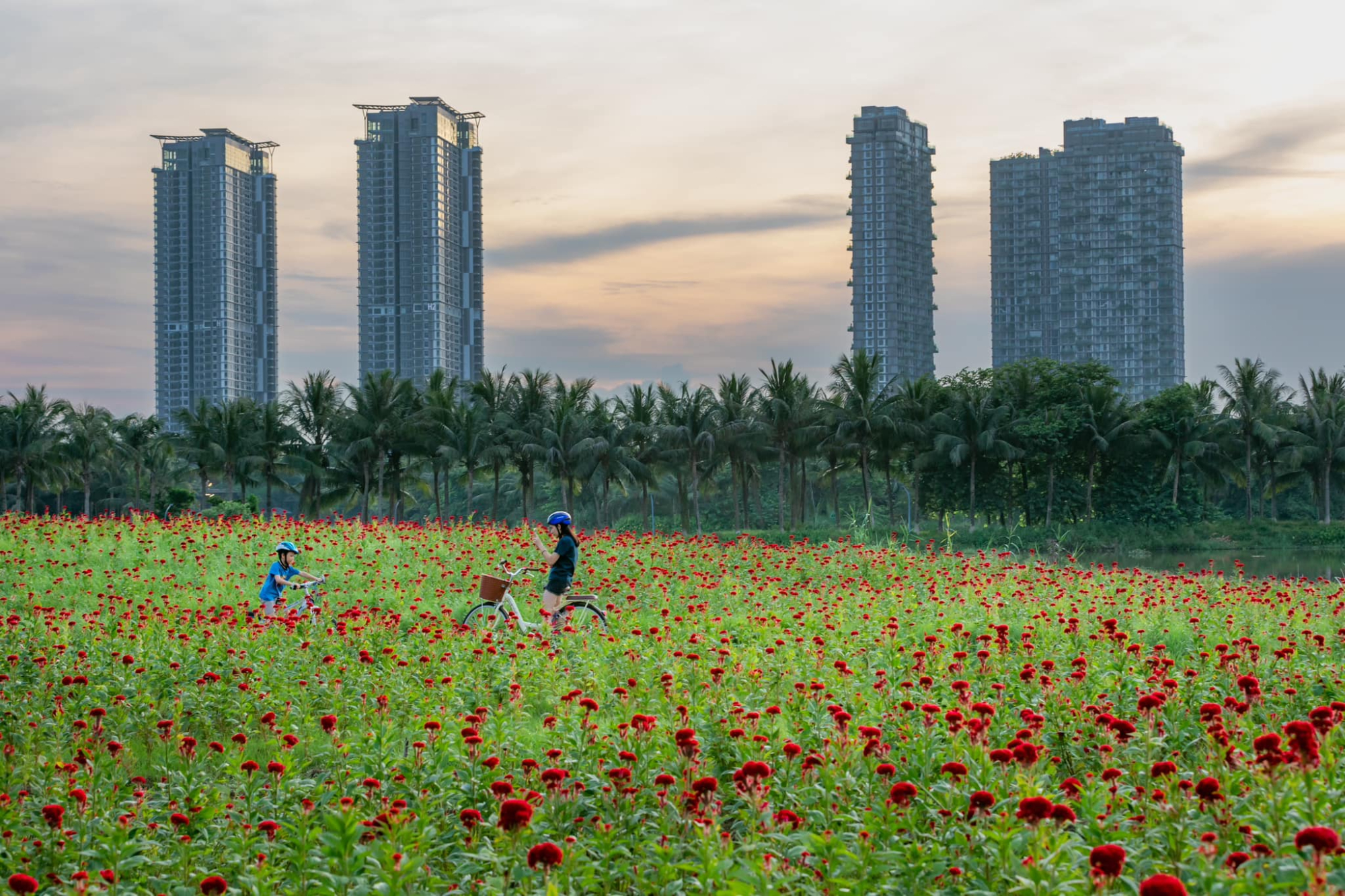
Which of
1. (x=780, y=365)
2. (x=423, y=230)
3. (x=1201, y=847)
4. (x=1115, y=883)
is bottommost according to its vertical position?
(x=1115, y=883)

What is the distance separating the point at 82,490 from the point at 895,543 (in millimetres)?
64084

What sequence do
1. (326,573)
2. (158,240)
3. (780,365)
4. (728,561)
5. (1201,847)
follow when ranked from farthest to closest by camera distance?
(158,240)
(780,365)
(728,561)
(326,573)
(1201,847)

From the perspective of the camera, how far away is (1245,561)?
42.6 meters

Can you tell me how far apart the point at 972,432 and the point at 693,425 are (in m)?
12.5

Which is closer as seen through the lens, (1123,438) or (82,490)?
(1123,438)

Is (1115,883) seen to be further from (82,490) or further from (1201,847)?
(82,490)

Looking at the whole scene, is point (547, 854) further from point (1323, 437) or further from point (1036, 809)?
point (1323, 437)

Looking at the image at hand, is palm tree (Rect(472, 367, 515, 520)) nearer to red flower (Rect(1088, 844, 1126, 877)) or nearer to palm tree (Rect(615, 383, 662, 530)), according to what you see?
palm tree (Rect(615, 383, 662, 530))

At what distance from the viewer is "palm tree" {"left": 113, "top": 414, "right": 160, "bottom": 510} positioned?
60.6m

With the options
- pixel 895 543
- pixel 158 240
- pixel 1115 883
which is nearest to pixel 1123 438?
pixel 895 543

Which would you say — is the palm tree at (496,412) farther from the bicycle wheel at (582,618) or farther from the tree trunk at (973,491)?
the bicycle wheel at (582,618)

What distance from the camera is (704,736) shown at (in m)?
6.56

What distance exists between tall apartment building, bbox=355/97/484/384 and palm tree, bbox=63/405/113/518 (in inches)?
2414

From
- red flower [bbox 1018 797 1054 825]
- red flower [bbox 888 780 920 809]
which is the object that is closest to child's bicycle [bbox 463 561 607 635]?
red flower [bbox 888 780 920 809]
